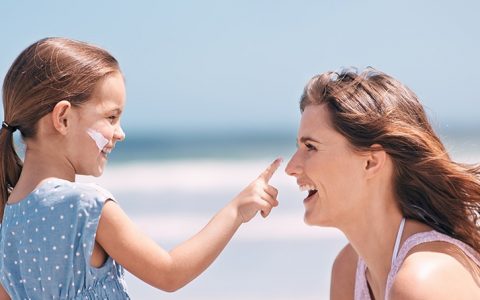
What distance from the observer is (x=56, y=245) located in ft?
11.8

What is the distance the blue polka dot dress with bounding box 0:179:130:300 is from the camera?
11.8 feet

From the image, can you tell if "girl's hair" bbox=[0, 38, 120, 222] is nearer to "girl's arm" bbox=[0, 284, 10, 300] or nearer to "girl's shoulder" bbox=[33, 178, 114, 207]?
"girl's shoulder" bbox=[33, 178, 114, 207]

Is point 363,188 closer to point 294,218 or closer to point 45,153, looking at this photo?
point 45,153

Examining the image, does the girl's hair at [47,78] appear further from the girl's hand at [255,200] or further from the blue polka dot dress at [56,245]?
the girl's hand at [255,200]

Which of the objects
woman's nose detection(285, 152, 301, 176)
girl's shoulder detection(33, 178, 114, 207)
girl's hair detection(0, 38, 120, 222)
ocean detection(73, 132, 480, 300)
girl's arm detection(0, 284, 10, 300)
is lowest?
ocean detection(73, 132, 480, 300)

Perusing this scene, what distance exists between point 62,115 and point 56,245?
0.51 m

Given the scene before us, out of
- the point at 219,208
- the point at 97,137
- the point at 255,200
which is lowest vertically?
the point at 219,208

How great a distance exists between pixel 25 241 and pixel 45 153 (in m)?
0.35

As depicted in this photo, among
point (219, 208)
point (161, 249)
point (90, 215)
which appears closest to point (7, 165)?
point (90, 215)

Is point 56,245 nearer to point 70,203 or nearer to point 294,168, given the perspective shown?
point 70,203

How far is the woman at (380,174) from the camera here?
360cm

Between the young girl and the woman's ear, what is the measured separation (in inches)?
23.9

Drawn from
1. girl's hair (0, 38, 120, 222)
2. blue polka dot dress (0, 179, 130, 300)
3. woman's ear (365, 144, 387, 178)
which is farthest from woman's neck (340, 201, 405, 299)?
girl's hair (0, 38, 120, 222)

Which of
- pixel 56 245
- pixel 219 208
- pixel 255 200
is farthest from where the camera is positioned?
pixel 219 208
